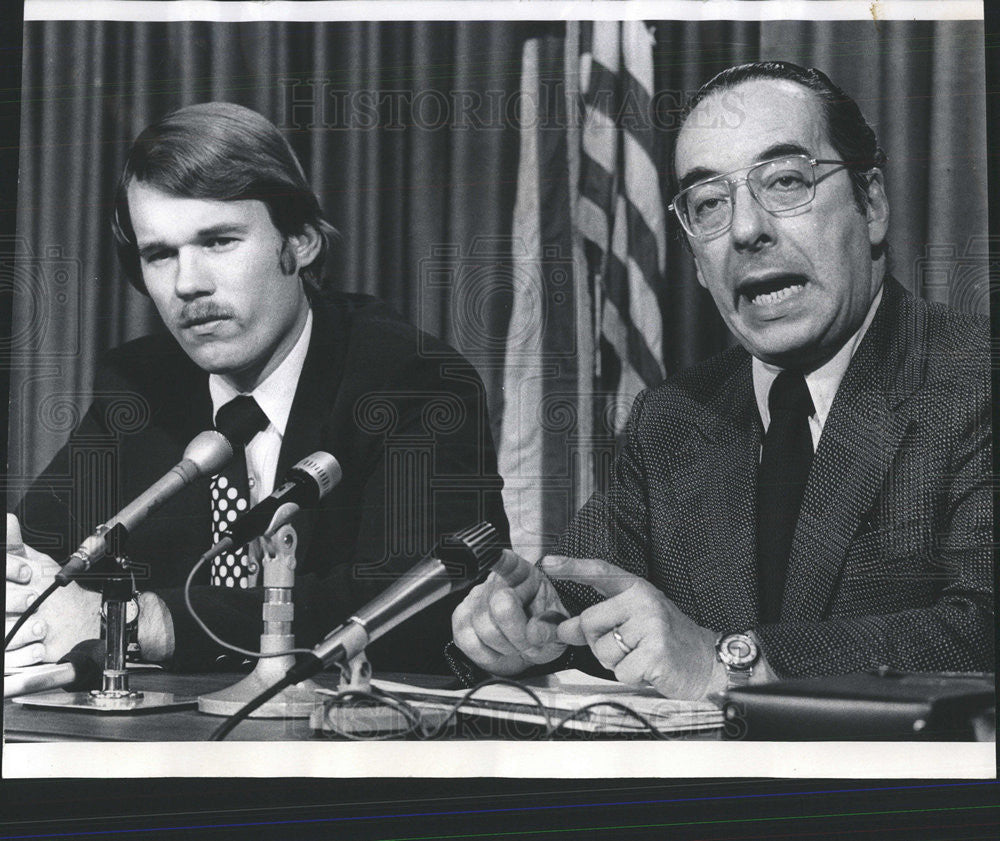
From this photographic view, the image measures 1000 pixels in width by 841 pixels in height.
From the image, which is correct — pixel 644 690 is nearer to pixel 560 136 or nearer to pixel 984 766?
pixel 984 766

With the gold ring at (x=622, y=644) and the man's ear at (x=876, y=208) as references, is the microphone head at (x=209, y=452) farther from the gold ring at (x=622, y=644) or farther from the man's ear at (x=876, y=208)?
the man's ear at (x=876, y=208)

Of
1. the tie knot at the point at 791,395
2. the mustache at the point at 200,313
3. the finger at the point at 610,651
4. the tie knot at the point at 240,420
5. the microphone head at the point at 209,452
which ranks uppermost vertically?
the mustache at the point at 200,313

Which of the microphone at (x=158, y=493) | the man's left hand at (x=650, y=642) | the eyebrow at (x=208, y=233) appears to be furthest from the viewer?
the eyebrow at (x=208, y=233)

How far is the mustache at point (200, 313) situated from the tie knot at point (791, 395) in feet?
4.04

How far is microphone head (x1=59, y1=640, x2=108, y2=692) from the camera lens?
2.46 metres

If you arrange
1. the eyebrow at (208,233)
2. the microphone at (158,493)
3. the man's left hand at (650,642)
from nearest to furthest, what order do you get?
the man's left hand at (650,642) → the microphone at (158,493) → the eyebrow at (208,233)

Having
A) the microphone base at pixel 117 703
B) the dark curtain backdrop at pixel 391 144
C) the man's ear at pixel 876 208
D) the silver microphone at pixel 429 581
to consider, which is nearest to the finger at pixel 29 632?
the microphone base at pixel 117 703

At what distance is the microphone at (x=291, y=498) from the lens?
2371 mm

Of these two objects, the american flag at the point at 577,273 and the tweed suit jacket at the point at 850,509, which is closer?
the tweed suit jacket at the point at 850,509

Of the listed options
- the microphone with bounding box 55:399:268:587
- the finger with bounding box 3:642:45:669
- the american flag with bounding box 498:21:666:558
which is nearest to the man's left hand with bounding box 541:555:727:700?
the american flag with bounding box 498:21:666:558

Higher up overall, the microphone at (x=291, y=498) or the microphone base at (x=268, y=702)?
the microphone at (x=291, y=498)

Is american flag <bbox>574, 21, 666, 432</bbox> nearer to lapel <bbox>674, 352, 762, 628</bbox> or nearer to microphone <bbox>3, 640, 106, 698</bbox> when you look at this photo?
lapel <bbox>674, 352, 762, 628</bbox>

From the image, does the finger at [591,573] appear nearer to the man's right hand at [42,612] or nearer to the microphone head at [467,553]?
the microphone head at [467,553]

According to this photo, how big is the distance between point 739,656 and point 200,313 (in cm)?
141
